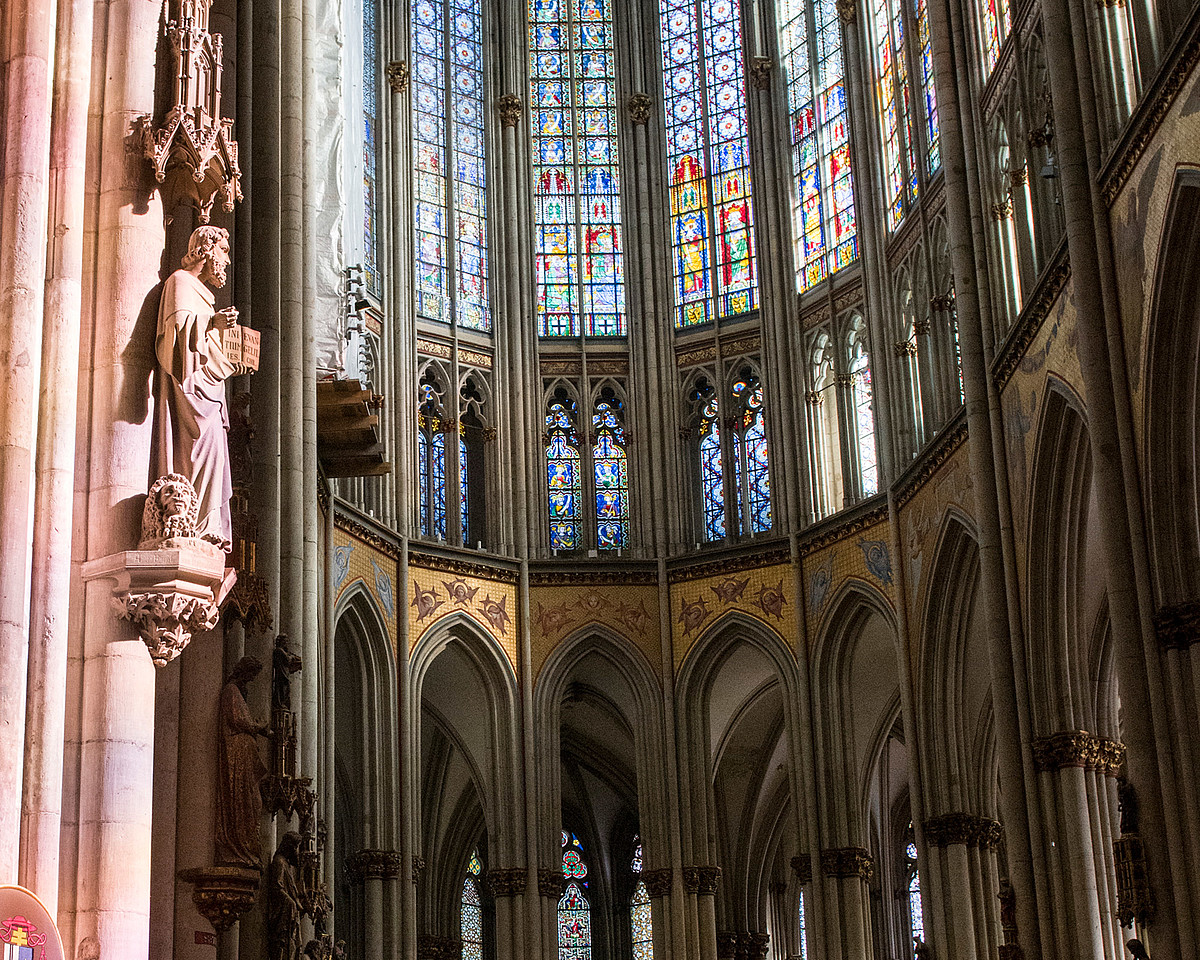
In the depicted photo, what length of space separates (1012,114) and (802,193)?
24.1 feet

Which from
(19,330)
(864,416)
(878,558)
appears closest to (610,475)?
(864,416)

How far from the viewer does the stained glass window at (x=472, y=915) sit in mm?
31141

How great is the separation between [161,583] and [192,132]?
2.15m

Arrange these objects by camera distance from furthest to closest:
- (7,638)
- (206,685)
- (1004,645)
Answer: (1004,645)
(206,685)
(7,638)

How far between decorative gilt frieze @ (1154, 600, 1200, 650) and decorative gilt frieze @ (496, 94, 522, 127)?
16202 millimetres

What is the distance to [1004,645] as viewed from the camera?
21.0 meters

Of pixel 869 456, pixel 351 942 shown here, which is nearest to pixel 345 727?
pixel 351 942

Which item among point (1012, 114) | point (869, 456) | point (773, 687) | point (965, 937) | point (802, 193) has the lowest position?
point (965, 937)

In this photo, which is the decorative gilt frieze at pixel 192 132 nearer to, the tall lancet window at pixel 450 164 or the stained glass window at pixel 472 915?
the tall lancet window at pixel 450 164

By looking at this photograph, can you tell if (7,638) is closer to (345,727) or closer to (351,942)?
(345,727)

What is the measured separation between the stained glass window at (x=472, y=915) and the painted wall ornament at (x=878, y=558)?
945 cm

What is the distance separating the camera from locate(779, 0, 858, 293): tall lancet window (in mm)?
27750

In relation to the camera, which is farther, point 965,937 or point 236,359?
point 965,937

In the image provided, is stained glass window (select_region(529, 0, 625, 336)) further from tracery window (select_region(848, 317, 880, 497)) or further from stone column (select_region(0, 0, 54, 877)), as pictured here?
stone column (select_region(0, 0, 54, 877))
